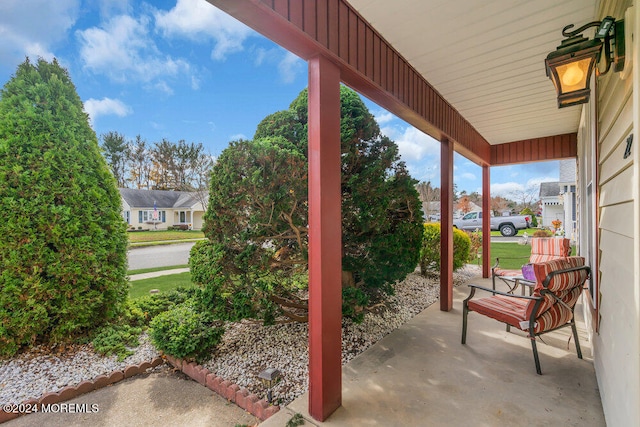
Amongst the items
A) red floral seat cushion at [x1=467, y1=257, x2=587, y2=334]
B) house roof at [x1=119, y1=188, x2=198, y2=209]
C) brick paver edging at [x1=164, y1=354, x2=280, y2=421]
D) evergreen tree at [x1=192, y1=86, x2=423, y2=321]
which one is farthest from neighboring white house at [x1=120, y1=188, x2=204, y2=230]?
red floral seat cushion at [x1=467, y1=257, x2=587, y2=334]

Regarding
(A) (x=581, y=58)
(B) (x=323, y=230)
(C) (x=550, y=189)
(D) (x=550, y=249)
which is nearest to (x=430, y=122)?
(A) (x=581, y=58)

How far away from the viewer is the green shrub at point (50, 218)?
253cm

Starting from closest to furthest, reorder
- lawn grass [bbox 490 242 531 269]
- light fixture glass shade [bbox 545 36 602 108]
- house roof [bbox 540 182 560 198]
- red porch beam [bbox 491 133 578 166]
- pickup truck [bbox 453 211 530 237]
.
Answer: light fixture glass shade [bbox 545 36 602 108]
red porch beam [bbox 491 133 578 166]
lawn grass [bbox 490 242 531 269]
pickup truck [bbox 453 211 530 237]
house roof [bbox 540 182 560 198]

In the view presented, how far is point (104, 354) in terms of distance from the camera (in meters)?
2.66

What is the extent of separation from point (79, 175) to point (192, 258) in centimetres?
140

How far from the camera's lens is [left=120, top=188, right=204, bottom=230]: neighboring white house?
15164mm

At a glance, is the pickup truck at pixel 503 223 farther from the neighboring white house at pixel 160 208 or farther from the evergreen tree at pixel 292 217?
the neighboring white house at pixel 160 208

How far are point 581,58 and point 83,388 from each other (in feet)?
13.1

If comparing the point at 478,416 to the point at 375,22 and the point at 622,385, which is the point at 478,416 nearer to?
the point at 622,385

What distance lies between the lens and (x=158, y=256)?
27.8 feet

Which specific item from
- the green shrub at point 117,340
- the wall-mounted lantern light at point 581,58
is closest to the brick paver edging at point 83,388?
the green shrub at point 117,340

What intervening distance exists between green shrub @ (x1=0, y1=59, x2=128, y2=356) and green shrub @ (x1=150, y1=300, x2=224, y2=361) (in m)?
0.87

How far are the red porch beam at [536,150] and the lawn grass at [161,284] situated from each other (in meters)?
6.14

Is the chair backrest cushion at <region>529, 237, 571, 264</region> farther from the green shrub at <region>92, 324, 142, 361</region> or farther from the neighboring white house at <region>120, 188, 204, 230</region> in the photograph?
the neighboring white house at <region>120, 188, 204, 230</region>
